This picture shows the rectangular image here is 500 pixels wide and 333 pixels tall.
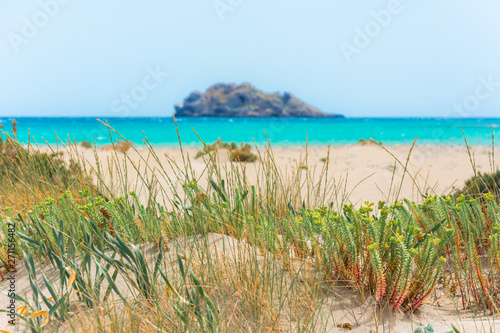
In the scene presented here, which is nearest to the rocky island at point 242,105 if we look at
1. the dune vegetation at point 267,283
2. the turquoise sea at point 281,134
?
the turquoise sea at point 281,134

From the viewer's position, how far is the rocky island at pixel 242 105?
73812 mm

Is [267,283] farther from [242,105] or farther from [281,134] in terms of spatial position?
[242,105]

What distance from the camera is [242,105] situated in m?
74.8

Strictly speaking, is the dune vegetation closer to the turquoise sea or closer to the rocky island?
the turquoise sea

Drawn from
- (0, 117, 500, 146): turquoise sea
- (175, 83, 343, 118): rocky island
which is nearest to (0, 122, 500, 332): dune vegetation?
(0, 117, 500, 146): turquoise sea

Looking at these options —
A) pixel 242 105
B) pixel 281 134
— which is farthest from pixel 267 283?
pixel 242 105

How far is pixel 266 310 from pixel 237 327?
14 centimetres

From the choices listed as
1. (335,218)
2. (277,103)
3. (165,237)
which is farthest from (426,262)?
(277,103)

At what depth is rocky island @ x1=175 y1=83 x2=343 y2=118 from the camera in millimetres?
Result: 73812

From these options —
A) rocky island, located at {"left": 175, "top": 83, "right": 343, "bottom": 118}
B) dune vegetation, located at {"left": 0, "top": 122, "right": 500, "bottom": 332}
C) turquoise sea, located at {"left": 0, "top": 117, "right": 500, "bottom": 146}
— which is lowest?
turquoise sea, located at {"left": 0, "top": 117, "right": 500, "bottom": 146}

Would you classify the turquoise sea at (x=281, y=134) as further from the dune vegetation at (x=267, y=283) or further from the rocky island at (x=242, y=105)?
the rocky island at (x=242, y=105)

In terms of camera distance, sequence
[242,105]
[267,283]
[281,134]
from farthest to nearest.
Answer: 1. [242,105]
2. [281,134]
3. [267,283]

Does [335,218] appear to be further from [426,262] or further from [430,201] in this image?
[430,201]

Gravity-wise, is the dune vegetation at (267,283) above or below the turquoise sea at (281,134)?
above
